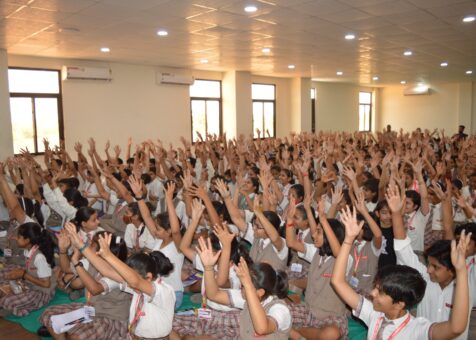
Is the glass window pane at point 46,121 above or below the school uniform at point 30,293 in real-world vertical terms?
above

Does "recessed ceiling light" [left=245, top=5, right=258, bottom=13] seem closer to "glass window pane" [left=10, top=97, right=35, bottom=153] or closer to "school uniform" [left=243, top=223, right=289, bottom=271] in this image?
"school uniform" [left=243, top=223, right=289, bottom=271]

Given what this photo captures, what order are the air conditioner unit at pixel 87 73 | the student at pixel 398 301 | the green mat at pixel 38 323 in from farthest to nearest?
the air conditioner unit at pixel 87 73 < the green mat at pixel 38 323 < the student at pixel 398 301

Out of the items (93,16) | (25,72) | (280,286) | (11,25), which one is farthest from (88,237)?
(25,72)

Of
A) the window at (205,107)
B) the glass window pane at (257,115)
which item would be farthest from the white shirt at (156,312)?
the glass window pane at (257,115)

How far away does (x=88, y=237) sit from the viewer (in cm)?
362

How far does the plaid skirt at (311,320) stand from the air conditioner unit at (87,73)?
823cm

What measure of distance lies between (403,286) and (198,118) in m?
11.2

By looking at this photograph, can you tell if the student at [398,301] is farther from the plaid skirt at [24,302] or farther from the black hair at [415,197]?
the plaid skirt at [24,302]

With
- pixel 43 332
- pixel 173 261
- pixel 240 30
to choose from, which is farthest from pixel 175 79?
pixel 43 332

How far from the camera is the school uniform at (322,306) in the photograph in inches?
112

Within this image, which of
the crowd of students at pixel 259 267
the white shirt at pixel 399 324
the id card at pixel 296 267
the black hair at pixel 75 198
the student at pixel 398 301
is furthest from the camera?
the black hair at pixel 75 198

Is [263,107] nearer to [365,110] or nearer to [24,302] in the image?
[365,110]

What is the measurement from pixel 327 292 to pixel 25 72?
28.3 ft

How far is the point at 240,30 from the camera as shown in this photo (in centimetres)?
652
